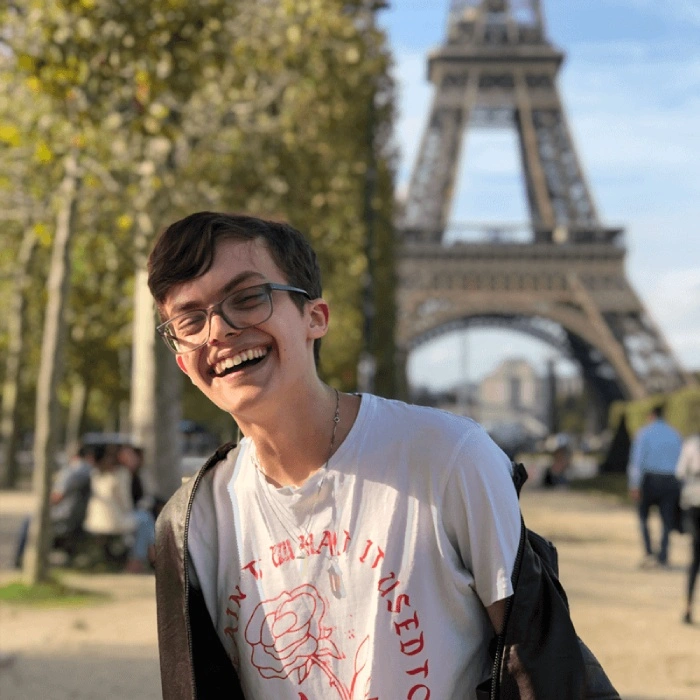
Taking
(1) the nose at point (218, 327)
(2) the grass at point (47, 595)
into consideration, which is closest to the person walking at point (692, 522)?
(2) the grass at point (47, 595)

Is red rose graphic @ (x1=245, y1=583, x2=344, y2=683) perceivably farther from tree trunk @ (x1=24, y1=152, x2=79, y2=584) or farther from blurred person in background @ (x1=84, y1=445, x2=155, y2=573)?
blurred person in background @ (x1=84, y1=445, x2=155, y2=573)

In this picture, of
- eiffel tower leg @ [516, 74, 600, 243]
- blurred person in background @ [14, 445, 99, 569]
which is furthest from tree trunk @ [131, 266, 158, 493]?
eiffel tower leg @ [516, 74, 600, 243]

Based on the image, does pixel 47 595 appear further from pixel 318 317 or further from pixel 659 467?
pixel 318 317

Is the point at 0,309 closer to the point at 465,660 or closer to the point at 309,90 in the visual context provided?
the point at 309,90

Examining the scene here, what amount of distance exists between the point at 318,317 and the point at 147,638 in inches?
248

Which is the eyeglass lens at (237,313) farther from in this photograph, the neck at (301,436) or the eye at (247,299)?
the neck at (301,436)

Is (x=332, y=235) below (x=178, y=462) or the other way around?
the other way around

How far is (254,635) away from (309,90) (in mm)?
15164

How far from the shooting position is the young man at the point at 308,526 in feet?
7.62

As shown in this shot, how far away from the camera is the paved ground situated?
702 centimetres

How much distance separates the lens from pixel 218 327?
7.95 ft

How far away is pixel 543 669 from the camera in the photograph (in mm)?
2223

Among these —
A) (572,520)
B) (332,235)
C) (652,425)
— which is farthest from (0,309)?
(652,425)

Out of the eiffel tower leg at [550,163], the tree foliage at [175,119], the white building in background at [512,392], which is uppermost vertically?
the eiffel tower leg at [550,163]
